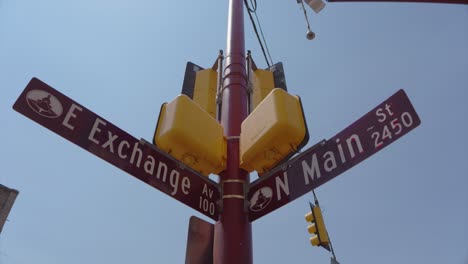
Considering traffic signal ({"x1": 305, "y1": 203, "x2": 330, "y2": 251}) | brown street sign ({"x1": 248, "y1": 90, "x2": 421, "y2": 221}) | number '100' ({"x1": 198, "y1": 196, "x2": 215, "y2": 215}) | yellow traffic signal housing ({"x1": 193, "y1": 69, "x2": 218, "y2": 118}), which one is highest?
traffic signal ({"x1": 305, "y1": 203, "x2": 330, "y2": 251})

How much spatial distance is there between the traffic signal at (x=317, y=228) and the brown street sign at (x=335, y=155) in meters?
7.05

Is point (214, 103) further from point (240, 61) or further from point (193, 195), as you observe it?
point (193, 195)

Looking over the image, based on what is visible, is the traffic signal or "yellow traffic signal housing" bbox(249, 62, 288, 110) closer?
"yellow traffic signal housing" bbox(249, 62, 288, 110)

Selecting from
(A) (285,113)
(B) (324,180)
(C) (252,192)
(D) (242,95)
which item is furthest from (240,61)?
(B) (324,180)

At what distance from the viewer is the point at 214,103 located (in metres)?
4.41

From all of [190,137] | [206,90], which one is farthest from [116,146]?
[206,90]

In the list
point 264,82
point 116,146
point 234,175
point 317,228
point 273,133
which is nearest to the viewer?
point 116,146

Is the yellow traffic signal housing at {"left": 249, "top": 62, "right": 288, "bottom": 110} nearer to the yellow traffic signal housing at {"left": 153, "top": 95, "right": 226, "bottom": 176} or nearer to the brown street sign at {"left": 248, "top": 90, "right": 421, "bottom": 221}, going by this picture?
the yellow traffic signal housing at {"left": 153, "top": 95, "right": 226, "bottom": 176}

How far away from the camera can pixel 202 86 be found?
4.52 m

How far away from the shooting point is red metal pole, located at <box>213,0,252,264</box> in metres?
2.90

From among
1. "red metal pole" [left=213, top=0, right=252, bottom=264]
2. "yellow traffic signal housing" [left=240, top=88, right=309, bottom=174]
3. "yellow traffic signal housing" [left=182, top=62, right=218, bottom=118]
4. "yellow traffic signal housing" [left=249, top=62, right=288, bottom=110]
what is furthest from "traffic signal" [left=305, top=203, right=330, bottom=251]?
"yellow traffic signal housing" [left=240, top=88, right=309, bottom=174]

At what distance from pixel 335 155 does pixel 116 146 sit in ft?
5.52

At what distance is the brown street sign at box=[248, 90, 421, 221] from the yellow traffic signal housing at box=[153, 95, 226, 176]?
460 mm

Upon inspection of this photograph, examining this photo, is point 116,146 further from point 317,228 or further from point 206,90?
point 317,228
